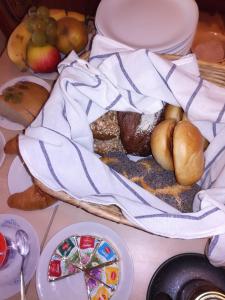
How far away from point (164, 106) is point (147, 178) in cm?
15

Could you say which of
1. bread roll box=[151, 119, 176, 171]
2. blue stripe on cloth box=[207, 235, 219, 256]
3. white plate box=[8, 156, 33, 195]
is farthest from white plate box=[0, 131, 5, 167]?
blue stripe on cloth box=[207, 235, 219, 256]

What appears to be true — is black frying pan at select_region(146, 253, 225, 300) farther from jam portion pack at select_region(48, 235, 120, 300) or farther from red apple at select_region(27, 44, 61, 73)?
red apple at select_region(27, 44, 61, 73)

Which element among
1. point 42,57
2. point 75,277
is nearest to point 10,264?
point 75,277

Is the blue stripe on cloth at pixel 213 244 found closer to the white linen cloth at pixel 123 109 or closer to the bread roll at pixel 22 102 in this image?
the white linen cloth at pixel 123 109

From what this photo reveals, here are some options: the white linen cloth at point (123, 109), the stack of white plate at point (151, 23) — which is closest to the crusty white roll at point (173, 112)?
the white linen cloth at point (123, 109)

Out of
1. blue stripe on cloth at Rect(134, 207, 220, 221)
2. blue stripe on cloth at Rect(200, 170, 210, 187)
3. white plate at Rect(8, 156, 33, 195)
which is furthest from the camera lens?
white plate at Rect(8, 156, 33, 195)

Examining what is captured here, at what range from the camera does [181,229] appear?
0.46 metres

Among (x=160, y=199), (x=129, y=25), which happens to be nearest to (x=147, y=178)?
(x=160, y=199)

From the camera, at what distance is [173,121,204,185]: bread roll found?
0.48 m

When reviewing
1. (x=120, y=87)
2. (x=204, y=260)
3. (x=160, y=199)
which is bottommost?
(x=204, y=260)

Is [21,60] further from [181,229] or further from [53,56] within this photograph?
[181,229]

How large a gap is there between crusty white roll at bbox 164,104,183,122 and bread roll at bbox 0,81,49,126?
300 mm

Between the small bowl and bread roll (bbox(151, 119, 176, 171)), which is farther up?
bread roll (bbox(151, 119, 176, 171))

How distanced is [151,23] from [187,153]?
1.23 feet
